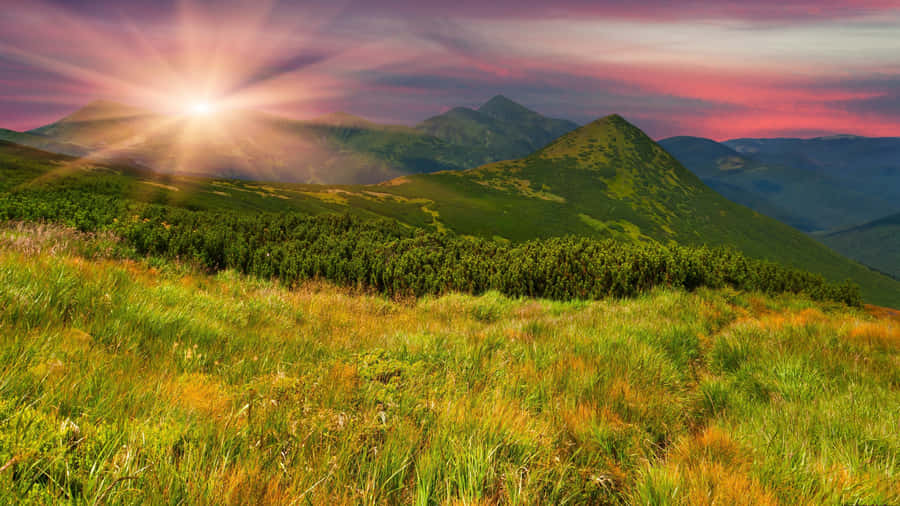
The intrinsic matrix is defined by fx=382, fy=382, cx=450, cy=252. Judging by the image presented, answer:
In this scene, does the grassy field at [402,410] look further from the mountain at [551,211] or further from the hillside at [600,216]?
the hillside at [600,216]

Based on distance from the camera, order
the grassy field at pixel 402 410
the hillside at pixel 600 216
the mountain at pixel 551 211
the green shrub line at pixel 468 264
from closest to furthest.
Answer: the grassy field at pixel 402 410, the green shrub line at pixel 468 264, the mountain at pixel 551 211, the hillside at pixel 600 216

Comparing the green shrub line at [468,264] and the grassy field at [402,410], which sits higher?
the grassy field at [402,410]

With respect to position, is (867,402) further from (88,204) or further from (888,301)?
(888,301)

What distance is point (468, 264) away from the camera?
44.0 ft

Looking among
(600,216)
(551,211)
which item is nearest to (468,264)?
(551,211)

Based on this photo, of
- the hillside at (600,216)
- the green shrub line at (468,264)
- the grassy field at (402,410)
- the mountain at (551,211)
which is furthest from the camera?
the hillside at (600,216)

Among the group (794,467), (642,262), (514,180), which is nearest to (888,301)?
(514,180)

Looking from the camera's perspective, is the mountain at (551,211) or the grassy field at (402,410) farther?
the mountain at (551,211)

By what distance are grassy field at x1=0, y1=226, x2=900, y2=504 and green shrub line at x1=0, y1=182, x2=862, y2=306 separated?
593cm

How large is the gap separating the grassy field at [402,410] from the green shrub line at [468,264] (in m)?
5.93

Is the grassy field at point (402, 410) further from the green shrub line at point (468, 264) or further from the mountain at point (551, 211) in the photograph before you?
the mountain at point (551, 211)

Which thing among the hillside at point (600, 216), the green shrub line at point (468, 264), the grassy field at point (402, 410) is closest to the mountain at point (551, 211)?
the hillside at point (600, 216)

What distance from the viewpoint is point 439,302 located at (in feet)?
30.3

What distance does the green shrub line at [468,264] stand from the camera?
11.1 metres
